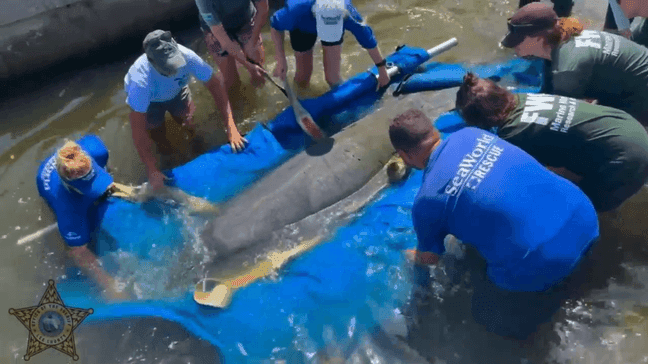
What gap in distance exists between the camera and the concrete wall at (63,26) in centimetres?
537

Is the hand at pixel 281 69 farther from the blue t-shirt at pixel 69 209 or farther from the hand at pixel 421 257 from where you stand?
the hand at pixel 421 257

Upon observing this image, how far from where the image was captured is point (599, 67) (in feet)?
11.9

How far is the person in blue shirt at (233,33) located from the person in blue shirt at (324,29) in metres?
0.45

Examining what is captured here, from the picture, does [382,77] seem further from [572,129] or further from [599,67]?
[572,129]

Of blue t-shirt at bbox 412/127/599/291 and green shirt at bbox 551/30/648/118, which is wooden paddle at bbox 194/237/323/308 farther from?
green shirt at bbox 551/30/648/118

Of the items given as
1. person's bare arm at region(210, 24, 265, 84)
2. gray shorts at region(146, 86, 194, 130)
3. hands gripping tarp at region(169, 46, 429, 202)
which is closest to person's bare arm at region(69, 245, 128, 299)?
hands gripping tarp at region(169, 46, 429, 202)

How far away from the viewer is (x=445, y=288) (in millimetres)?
3531

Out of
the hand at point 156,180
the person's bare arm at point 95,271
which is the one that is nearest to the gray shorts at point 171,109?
the hand at point 156,180

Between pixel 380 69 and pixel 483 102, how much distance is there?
69.3 inches

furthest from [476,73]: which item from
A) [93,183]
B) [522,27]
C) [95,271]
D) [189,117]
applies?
[95,271]

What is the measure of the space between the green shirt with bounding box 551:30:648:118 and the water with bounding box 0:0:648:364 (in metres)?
0.97

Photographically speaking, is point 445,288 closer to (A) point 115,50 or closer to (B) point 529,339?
(B) point 529,339

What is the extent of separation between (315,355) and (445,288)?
1043mm

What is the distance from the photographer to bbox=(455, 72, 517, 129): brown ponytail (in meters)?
3.12
